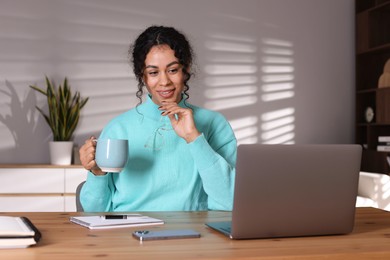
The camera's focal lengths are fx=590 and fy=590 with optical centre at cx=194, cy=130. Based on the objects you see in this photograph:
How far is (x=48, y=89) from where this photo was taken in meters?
4.78

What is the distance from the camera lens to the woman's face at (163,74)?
2.14m

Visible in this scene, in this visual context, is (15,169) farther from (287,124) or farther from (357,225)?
(357,225)

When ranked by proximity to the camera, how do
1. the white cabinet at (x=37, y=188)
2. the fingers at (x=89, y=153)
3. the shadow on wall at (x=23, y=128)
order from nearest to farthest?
the fingers at (x=89, y=153)
the white cabinet at (x=37, y=188)
the shadow on wall at (x=23, y=128)

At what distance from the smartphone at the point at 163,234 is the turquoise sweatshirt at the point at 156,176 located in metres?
0.55

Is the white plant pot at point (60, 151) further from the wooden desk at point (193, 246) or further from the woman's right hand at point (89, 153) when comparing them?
the wooden desk at point (193, 246)

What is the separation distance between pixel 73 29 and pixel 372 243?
401 centimetres

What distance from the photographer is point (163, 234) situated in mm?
1392

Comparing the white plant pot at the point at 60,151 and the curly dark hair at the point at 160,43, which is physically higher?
the curly dark hair at the point at 160,43

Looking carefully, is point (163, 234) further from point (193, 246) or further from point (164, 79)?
point (164, 79)

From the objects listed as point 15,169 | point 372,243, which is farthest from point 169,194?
point 15,169

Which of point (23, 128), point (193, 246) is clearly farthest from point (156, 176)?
point (23, 128)

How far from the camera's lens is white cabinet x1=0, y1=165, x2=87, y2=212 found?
449 centimetres

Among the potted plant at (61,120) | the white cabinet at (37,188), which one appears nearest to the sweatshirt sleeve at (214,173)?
the white cabinet at (37,188)

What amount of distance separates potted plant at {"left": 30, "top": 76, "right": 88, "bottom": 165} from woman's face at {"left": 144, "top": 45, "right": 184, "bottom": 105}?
2652mm
